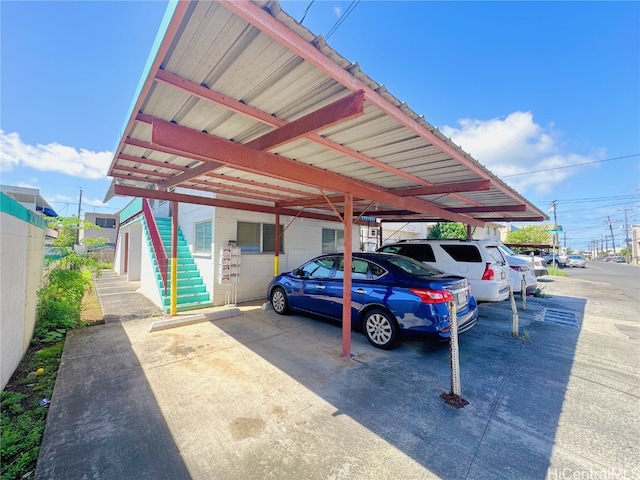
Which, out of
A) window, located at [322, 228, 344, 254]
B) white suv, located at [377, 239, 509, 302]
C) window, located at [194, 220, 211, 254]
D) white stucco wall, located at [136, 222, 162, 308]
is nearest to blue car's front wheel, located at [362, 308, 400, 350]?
white suv, located at [377, 239, 509, 302]

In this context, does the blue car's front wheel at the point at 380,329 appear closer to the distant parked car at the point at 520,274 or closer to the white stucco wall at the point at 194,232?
the white stucco wall at the point at 194,232

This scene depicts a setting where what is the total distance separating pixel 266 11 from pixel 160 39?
2.37ft

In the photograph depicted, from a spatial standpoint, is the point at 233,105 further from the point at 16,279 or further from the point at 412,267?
the point at 412,267

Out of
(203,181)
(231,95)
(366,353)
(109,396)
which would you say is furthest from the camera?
(203,181)

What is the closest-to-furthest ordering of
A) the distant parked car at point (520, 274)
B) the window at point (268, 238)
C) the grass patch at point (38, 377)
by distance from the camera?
the grass patch at point (38, 377) < the distant parked car at point (520, 274) < the window at point (268, 238)

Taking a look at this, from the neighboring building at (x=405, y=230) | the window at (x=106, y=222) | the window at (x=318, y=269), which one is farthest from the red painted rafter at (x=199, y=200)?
the window at (x=106, y=222)

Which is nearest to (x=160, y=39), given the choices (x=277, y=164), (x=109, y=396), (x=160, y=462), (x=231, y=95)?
(x=231, y=95)

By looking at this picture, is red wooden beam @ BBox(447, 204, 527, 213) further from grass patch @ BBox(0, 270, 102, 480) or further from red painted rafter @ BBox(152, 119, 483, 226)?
grass patch @ BBox(0, 270, 102, 480)

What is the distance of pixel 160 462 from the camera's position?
2186 millimetres

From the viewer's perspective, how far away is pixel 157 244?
8.13 meters

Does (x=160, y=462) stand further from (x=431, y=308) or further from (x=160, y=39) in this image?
(x=431, y=308)

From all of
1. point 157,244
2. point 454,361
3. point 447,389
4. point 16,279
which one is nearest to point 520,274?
point 447,389

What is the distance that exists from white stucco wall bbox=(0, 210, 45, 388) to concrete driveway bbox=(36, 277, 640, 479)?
0.59 m

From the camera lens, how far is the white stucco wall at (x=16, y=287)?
123 inches
